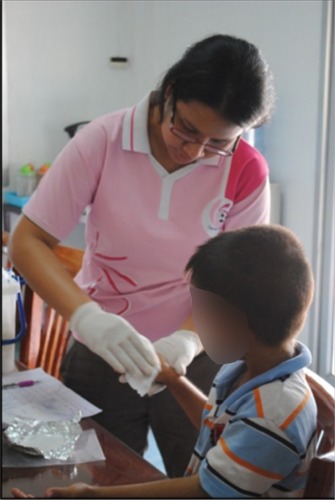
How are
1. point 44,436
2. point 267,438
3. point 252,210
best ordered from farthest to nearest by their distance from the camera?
point 44,436 → point 252,210 → point 267,438

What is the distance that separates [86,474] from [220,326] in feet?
0.90

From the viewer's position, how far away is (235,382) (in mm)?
806

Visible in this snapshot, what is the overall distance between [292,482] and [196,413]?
152 mm

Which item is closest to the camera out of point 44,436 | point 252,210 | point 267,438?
point 267,438

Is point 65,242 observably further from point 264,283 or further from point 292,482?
point 292,482

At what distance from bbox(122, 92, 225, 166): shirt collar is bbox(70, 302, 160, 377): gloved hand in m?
0.22

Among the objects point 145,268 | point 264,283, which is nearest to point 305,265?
point 264,283

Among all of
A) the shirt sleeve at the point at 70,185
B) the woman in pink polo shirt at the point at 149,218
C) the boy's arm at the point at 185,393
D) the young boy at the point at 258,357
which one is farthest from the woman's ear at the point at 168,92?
the boy's arm at the point at 185,393

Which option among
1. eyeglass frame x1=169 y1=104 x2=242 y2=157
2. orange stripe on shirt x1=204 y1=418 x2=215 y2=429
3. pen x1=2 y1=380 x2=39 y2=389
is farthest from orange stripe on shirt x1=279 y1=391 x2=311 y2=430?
pen x1=2 y1=380 x2=39 y2=389

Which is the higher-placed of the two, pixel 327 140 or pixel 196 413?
pixel 327 140

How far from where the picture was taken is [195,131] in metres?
0.90

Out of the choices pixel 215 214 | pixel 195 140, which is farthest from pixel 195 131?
pixel 215 214

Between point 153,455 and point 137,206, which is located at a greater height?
point 137,206

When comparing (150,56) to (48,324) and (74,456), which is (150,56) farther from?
(74,456)
